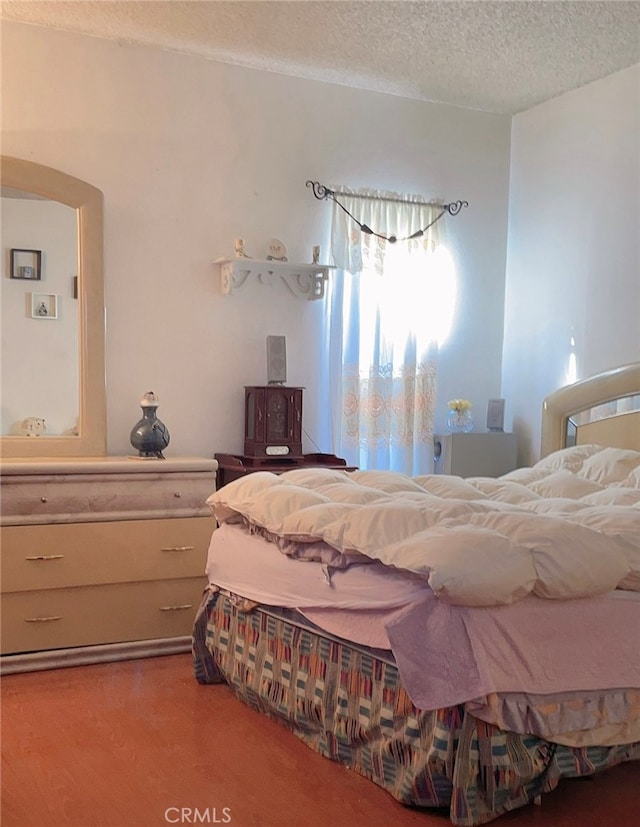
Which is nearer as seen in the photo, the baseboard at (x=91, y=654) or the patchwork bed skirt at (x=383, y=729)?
the patchwork bed skirt at (x=383, y=729)

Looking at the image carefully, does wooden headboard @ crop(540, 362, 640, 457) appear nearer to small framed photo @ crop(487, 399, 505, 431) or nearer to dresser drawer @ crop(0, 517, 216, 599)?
small framed photo @ crop(487, 399, 505, 431)

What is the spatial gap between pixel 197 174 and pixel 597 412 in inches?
86.2

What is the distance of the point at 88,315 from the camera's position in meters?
3.74

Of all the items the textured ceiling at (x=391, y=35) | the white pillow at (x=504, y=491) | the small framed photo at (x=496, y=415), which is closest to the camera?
the white pillow at (x=504, y=491)

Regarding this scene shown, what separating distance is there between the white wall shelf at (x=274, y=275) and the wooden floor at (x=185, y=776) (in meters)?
1.91

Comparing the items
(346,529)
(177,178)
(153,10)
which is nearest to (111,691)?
(346,529)

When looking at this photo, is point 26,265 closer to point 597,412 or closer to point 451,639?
point 451,639

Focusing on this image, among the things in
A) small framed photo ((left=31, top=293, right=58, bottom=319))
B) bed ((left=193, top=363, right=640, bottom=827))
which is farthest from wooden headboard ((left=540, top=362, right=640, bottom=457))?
small framed photo ((left=31, top=293, right=58, bottom=319))

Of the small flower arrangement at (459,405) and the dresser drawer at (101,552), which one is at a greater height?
the small flower arrangement at (459,405)

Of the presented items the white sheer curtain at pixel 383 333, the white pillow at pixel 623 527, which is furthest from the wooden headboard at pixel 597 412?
the white pillow at pixel 623 527

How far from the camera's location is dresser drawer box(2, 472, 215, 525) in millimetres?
3258

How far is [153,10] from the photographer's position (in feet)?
11.5

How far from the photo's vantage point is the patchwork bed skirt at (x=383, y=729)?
6.48 ft

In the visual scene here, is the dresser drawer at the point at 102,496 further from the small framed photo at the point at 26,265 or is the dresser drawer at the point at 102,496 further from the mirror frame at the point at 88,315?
the small framed photo at the point at 26,265
